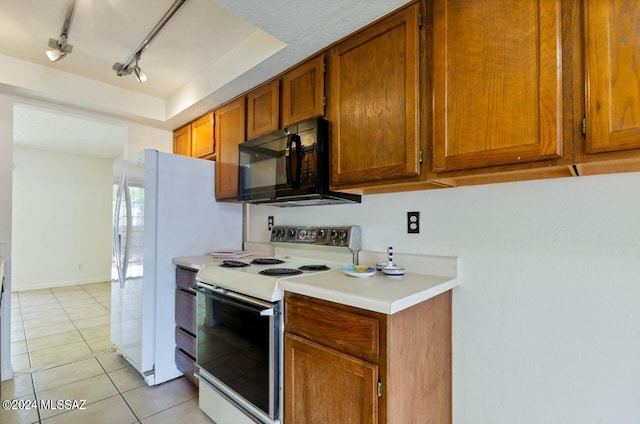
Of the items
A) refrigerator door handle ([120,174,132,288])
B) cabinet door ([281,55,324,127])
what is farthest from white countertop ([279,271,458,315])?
refrigerator door handle ([120,174,132,288])

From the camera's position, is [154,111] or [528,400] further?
[154,111]

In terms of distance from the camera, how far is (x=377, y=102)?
1.47 metres

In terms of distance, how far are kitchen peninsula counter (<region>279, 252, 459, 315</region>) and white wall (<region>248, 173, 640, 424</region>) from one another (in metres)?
0.07

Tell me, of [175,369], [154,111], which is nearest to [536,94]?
[175,369]

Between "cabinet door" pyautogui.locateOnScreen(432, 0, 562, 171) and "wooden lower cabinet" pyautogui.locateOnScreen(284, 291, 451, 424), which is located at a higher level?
"cabinet door" pyautogui.locateOnScreen(432, 0, 562, 171)

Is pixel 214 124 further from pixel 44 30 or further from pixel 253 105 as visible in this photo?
pixel 44 30

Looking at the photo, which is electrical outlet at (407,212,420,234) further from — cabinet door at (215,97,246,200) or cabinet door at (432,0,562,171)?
cabinet door at (215,97,246,200)

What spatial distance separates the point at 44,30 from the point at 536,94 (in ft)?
8.79

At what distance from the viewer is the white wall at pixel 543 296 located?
1.10 meters

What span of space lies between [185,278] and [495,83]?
208 cm

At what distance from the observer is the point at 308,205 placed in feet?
7.07

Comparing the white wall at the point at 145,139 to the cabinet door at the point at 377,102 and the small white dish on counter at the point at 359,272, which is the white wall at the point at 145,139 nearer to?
the cabinet door at the point at 377,102

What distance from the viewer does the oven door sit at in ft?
4.62

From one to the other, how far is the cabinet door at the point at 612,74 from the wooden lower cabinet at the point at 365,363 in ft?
2.70
